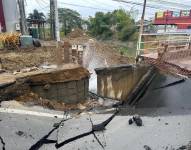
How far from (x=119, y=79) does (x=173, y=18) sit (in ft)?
87.8

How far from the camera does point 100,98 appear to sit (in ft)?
24.0

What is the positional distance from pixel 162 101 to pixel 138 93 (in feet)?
3.90

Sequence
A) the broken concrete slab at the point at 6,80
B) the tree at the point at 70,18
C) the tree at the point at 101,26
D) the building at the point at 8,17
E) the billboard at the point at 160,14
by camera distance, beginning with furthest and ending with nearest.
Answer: the tree at the point at 70,18, the billboard at the point at 160,14, the tree at the point at 101,26, the building at the point at 8,17, the broken concrete slab at the point at 6,80

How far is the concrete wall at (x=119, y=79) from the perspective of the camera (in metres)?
7.16

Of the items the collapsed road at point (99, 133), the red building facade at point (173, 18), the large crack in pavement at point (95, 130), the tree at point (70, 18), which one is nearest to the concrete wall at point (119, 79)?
the collapsed road at point (99, 133)

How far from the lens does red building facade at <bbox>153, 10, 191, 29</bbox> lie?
29539 millimetres

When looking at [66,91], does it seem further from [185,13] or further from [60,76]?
[185,13]

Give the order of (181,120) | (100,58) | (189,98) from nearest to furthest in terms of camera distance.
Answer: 1. (181,120)
2. (189,98)
3. (100,58)

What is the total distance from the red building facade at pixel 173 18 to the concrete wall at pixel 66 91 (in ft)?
76.7

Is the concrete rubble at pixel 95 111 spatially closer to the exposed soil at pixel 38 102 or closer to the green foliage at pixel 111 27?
the exposed soil at pixel 38 102

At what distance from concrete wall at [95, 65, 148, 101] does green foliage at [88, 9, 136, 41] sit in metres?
23.0

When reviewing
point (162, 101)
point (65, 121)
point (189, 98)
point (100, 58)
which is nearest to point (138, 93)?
point (162, 101)

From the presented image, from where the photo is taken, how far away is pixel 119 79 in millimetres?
7289

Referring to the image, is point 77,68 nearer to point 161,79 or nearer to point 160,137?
point 161,79
